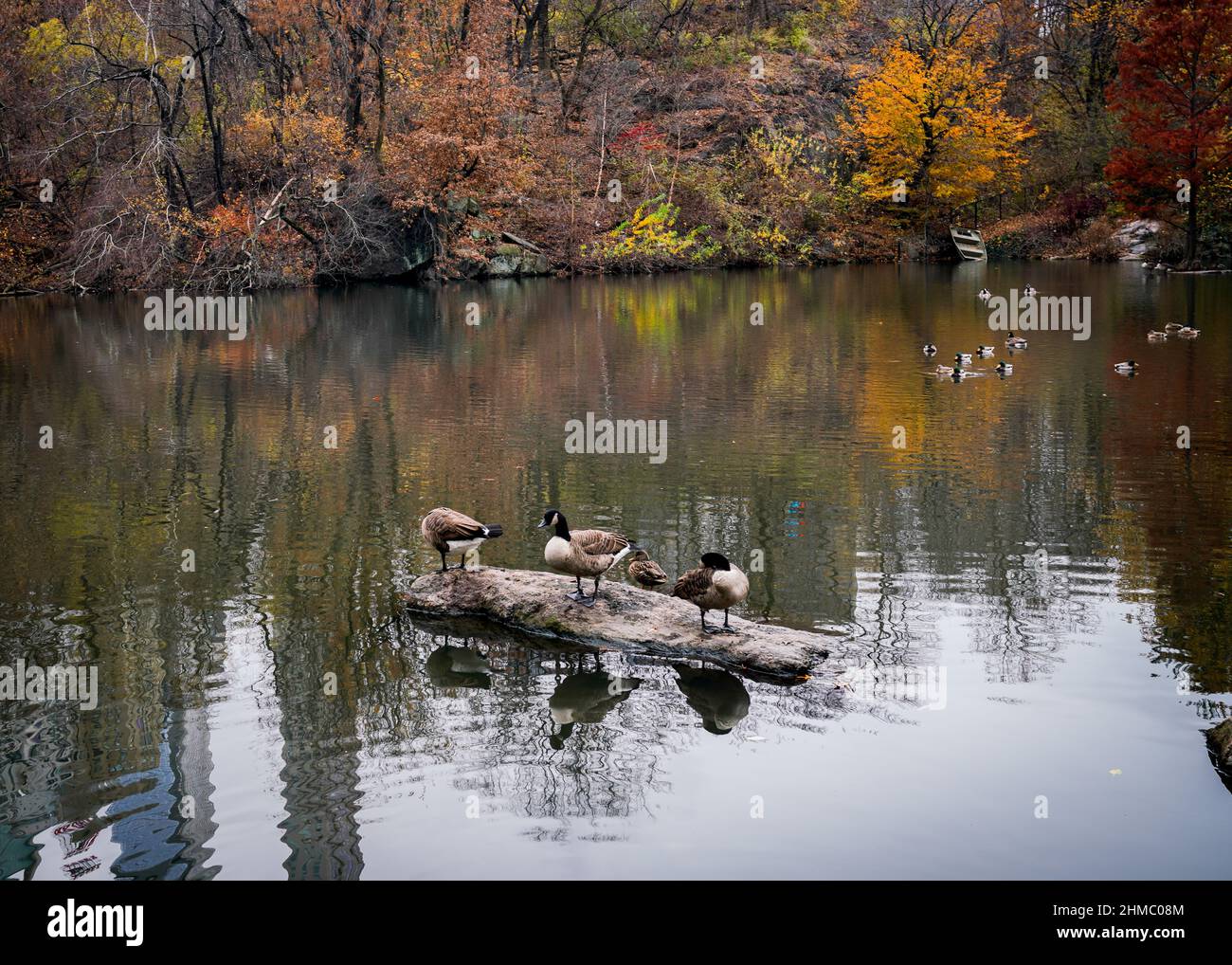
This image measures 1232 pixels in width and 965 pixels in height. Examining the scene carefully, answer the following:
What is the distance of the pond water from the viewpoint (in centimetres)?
644

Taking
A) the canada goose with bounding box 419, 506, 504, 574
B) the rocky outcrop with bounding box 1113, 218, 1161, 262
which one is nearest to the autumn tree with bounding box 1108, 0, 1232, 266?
the rocky outcrop with bounding box 1113, 218, 1161, 262

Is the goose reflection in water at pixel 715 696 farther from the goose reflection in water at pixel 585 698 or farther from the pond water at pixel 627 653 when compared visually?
the goose reflection in water at pixel 585 698

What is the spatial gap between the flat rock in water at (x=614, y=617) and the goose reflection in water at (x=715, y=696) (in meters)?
0.16

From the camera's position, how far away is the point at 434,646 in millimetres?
9344

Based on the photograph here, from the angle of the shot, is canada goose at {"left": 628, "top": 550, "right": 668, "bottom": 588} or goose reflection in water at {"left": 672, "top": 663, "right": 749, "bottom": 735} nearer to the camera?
goose reflection in water at {"left": 672, "top": 663, "right": 749, "bottom": 735}

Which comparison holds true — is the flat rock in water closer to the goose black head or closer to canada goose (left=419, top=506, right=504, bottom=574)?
canada goose (left=419, top=506, right=504, bottom=574)

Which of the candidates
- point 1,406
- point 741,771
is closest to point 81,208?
point 1,406

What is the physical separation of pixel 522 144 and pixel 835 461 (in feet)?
118

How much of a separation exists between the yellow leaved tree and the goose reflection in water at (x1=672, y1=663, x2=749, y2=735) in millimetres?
47667

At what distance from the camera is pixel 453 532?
10.2 metres

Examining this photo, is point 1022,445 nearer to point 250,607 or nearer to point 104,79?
point 250,607

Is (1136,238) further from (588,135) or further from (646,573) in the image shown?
(646,573)

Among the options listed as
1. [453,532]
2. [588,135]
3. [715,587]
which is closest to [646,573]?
[715,587]

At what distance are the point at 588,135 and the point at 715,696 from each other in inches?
1894
